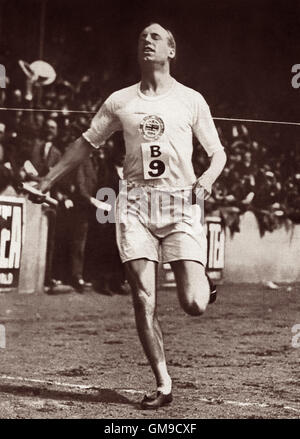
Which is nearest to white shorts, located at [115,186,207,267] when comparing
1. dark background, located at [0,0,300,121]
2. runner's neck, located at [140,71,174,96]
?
runner's neck, located at [140,71,174,96]

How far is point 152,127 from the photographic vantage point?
4223 millimetres

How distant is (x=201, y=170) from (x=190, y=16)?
1002mm

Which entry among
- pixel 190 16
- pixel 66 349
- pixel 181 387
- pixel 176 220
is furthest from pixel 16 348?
pixel 190 16

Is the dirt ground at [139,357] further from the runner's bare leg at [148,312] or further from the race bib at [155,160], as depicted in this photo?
the race bib at [155,160]

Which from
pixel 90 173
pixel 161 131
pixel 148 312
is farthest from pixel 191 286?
pixel 90 173

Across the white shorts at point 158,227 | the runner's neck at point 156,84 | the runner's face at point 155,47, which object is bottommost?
the white shorts at point 158,227

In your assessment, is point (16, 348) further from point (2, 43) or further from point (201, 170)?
point (2, 43)

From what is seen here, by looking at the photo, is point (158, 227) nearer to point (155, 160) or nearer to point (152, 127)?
point (155, 160)

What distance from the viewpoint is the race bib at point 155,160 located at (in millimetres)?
4176

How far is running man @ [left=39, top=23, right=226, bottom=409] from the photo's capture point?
13.4ft

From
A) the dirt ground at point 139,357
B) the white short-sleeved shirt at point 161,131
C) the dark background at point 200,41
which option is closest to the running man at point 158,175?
the white short-sleeved shirt at point 161,131

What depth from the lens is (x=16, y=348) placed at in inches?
187

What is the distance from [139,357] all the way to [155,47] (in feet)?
5.33

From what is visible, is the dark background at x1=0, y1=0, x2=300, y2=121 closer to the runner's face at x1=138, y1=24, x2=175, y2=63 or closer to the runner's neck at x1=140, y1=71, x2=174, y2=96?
the runner's face at x1=138, y1=24, x2=175, y2=63
